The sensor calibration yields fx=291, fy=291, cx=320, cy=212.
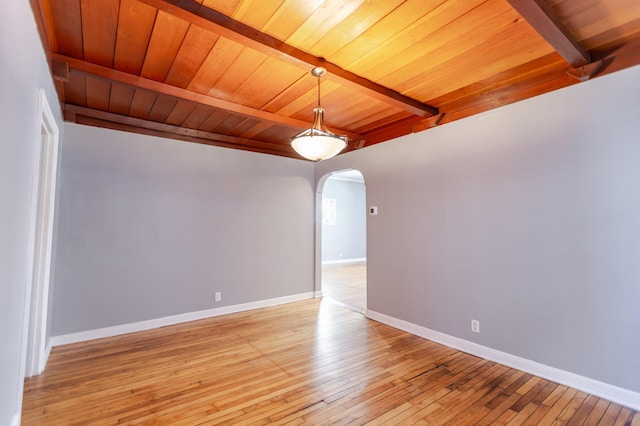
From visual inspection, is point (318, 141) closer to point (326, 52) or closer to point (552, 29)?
point (326, 52)

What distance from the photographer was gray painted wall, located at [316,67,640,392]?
216cm

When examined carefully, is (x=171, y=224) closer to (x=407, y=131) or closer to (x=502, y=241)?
(x=407, y=131)

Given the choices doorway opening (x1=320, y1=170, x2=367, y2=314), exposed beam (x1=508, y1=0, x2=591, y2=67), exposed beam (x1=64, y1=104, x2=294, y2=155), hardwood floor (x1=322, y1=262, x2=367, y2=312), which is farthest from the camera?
doorway opening (x1=320, y1=170, x2=367, y2=314)

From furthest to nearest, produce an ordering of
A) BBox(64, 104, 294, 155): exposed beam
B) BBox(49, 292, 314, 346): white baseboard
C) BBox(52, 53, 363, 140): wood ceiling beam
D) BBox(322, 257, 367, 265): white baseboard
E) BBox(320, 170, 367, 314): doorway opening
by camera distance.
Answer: BBox(322, 257, 367, 265): white baseboard
BBox(320, 170, 367, 314): doorway opening
BBox(64, 104, 294, 155): exposed beam
BBox(49, 292, 314, 346): white baseboard
BBox(52, 53, 363, 140): wood ceiling beam

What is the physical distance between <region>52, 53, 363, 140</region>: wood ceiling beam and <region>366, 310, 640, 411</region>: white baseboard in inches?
115

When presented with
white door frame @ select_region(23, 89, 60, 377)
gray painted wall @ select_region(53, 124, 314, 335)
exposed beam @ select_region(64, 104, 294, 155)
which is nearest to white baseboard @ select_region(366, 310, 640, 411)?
gray painted wall @ select_region(53, 124, 314, 335)

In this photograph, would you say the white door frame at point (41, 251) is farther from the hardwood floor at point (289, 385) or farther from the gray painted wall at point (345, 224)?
the gray painted wall at point (345, 224)

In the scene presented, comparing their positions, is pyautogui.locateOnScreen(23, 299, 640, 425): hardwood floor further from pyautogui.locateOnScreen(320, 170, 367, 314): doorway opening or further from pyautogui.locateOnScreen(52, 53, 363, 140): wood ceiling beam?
pyautogui.locateOnScreen(320, 170, 367, 314): doorway opening

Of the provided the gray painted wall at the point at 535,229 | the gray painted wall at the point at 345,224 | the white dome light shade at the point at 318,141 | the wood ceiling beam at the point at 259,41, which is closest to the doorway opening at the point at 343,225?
the gray painted wall at the point at 345,224

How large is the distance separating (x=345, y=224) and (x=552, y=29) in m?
7.70

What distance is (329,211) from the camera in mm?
9070

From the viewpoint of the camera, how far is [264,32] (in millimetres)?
1974

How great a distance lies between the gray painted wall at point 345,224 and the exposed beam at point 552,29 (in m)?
6.87

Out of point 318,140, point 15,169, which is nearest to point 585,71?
point 318,140
